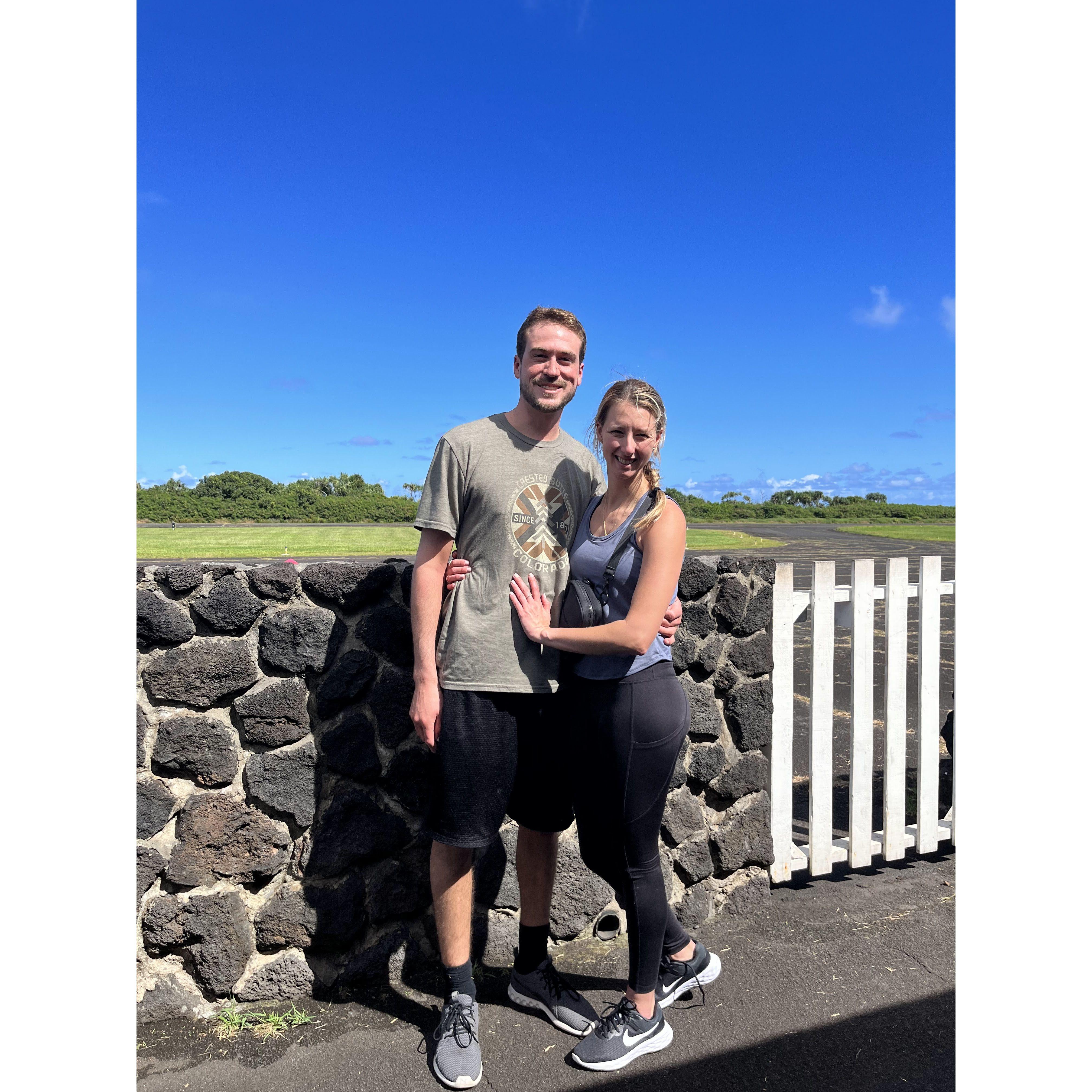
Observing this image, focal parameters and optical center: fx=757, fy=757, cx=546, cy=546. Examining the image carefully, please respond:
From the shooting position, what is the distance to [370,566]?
2.68 m

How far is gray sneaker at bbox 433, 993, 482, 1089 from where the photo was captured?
2.26 metres

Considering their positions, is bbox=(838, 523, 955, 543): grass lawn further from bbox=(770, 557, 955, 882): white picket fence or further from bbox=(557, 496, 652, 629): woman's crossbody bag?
bbox=(557, 496, 652, 629): woman's crossbody bag

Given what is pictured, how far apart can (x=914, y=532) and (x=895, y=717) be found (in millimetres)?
43154

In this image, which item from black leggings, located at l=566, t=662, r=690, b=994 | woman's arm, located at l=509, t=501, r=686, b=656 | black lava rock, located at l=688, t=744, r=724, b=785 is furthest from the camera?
black lava rock, located at l=688, t=744, r=724, b=785

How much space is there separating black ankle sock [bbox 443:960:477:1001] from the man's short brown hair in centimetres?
196

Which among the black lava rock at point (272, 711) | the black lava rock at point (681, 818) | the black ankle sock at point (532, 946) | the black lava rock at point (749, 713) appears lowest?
the black ankle sock at point (532, 946)

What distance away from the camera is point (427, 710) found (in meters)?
2.29

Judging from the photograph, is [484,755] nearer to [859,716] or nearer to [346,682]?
[346,682]

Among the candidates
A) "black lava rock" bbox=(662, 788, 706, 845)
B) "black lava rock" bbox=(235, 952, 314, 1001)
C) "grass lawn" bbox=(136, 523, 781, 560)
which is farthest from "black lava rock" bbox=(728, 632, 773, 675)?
"grass lawn" bbox=(136, 523, 781, 560)

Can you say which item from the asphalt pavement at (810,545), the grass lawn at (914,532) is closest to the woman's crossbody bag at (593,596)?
the asphalt pavement at (810,545)

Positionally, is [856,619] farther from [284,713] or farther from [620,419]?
[284,713]

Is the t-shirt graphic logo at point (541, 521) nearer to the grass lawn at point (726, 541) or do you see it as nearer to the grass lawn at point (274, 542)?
the grass lawn at point (274, 542)

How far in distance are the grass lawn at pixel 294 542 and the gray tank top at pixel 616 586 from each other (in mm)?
19585

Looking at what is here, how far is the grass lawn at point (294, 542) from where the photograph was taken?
25906 millimetres
